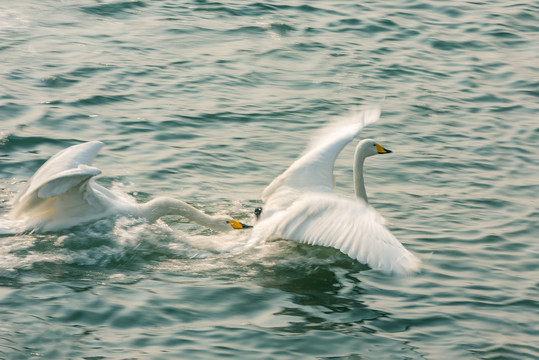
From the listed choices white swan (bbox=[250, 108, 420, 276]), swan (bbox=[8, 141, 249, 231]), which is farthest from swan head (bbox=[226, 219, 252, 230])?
white swan (bbox=[250, 108, 420, 276])

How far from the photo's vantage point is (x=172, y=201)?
866 centimetres

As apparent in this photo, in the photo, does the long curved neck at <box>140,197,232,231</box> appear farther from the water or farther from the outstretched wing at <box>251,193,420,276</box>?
the outstretched wing at <box>251,193,420,276</box>

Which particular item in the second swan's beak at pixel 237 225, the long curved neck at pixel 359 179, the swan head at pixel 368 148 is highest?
the swan head at pixel 368 148

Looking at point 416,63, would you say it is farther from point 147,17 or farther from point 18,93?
point 18,93

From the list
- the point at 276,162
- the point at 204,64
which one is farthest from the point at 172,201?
the point at 204,64

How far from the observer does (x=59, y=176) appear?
24.9 ft

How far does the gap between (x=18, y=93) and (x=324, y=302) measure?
6545mm

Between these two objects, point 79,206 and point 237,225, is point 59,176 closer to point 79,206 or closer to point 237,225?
point 79,206

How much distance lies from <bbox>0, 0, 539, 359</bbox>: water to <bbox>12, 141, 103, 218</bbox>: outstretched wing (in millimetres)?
373

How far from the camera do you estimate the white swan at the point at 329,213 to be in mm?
6496

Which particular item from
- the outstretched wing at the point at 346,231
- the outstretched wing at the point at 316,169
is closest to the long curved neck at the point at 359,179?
the outstretched wing at the point at 316,169

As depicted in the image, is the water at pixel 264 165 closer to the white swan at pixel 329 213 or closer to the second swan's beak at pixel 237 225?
the second swan's beak at pixel 237 225

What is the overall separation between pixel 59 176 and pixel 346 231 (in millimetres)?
2702

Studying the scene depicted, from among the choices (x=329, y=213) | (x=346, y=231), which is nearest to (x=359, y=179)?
(x=329, y=213)
